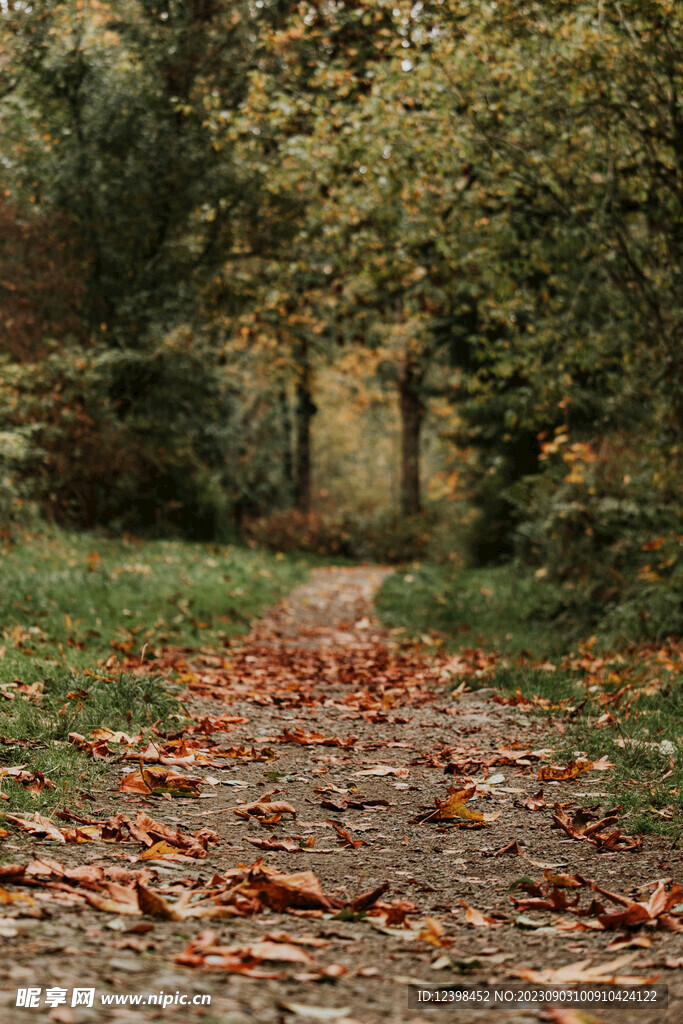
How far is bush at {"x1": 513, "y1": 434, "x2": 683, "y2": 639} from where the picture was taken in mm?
8047

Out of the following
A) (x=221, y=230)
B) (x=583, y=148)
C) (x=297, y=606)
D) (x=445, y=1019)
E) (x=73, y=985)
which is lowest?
(x=297, y=606)

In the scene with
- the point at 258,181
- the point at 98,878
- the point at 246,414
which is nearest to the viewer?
the point at 98,878

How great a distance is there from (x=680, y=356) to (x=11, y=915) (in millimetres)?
7444

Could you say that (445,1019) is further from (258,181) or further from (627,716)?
(258,181)

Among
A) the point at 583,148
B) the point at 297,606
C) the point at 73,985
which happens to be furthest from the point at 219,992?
the point at 297,606

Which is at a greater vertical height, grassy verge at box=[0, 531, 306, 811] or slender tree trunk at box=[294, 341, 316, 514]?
slender tree trunk at box=[294, 341, 316, 514]

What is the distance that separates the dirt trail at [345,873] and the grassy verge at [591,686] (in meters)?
0.21

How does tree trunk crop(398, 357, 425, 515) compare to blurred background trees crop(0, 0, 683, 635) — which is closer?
blurred background trees crop(0, 0, 683, 635)

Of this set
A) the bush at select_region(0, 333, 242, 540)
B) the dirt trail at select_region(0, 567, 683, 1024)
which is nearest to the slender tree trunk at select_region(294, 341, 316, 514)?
the bush at select_region(0, 333, 242, 540)

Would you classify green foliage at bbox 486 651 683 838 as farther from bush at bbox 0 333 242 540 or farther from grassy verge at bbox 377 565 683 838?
bush at bbox 0 333 242 540

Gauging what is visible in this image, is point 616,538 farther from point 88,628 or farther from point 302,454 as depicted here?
point 302,454

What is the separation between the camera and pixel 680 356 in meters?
8.20

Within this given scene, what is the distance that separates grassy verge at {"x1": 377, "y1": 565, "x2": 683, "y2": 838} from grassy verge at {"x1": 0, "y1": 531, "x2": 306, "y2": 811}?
89.8 inches

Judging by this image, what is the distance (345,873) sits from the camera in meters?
3.21
